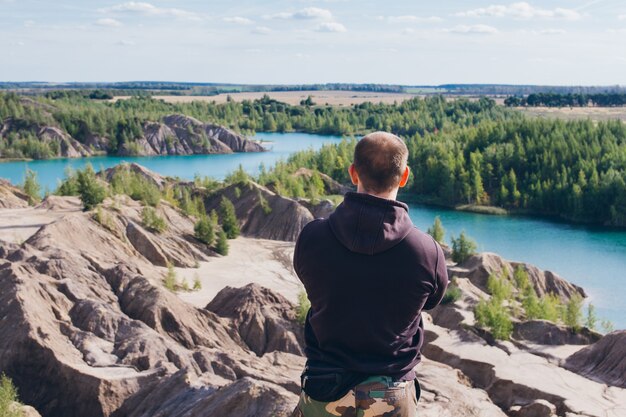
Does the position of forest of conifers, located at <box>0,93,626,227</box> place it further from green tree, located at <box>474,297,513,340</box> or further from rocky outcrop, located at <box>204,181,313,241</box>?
green tree, located at <box>474,297,513,340</box>

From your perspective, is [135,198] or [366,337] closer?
[366,337]

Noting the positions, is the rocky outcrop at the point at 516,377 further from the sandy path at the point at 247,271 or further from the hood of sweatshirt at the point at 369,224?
the hood of sweatshirt at the point at 369,224

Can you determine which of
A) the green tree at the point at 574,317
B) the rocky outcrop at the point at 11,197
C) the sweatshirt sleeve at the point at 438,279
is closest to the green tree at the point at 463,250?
the green tree at the point at 574,317

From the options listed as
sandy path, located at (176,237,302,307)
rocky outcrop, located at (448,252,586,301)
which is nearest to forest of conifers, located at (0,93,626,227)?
sandy path, located at (176,237,302,307)

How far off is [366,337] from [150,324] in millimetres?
17217

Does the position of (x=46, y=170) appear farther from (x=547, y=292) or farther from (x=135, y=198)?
(x=547, y=292)

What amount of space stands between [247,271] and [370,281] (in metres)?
32.4

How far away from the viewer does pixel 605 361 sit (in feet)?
74.4

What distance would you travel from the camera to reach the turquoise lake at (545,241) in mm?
43750

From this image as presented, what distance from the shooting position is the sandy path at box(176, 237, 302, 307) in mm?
32094

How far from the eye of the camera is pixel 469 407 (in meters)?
13.7

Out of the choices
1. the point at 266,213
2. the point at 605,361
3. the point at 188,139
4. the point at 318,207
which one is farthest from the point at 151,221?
the point at 188,139

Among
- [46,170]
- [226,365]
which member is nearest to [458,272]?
[226,365]

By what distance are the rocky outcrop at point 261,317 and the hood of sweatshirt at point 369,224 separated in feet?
58.4
